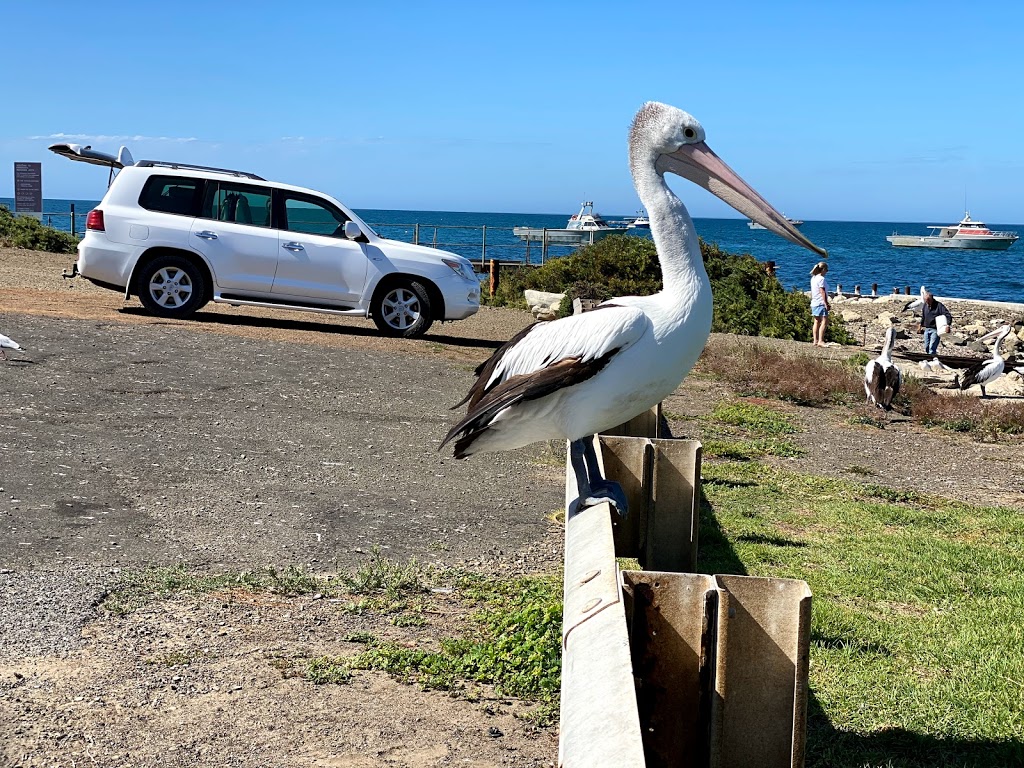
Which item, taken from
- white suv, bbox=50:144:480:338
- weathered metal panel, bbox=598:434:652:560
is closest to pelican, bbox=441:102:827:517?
weathered metal panel, bbox=598:434:652:560

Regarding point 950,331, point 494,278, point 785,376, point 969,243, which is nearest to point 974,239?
point 969,243

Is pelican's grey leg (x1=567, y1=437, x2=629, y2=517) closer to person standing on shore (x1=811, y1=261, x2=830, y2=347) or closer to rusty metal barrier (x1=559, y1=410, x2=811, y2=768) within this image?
rusty metal barrier (x1=559, y1=410, x2=811, y2=768)

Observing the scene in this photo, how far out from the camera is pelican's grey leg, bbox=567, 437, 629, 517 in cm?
417

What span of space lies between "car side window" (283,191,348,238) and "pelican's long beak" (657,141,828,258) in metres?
→ 10.2

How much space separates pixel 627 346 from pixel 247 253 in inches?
421

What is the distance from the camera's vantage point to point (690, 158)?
4668mm

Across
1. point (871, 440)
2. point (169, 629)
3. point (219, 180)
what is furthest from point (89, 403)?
point (871, 440)

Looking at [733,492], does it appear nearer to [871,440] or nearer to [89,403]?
[871,440]

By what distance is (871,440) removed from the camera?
1066cm

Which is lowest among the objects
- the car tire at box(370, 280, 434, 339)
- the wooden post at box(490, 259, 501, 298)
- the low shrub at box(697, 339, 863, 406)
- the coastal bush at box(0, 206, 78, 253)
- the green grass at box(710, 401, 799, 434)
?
the green grass at box(710, 401, 799, 434)

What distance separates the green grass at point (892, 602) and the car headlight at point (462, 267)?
6.49m

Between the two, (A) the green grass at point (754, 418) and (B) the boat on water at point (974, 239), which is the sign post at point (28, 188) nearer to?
(A) the green grass at point (754, 418)

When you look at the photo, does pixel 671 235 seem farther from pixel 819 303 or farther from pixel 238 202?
pixel 819 303

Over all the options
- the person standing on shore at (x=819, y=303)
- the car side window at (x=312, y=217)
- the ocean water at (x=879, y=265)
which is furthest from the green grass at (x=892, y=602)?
the ocean water at (x=879, y=265)
